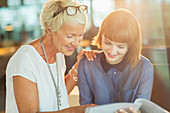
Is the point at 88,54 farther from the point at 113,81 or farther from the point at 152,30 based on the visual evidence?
the point at 152,30

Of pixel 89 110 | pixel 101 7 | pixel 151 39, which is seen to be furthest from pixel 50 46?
pixel 151 39

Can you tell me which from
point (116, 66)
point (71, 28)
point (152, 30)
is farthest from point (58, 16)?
point (152, 30)

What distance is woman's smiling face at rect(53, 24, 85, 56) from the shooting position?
91 cm

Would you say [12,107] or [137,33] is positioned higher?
[137,33]

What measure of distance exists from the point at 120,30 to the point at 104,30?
0.25 ft

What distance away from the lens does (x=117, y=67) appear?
0.96 m

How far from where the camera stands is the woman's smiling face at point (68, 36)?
3.00 ft

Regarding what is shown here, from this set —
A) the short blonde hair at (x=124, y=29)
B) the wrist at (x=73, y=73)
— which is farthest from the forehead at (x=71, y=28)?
the wrist at (x=73, y=73)

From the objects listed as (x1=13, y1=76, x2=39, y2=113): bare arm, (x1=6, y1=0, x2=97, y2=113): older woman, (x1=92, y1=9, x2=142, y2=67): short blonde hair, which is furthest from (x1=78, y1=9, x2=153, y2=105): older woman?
(x1=13, y1=76, x2=39, y2=113): bare arm

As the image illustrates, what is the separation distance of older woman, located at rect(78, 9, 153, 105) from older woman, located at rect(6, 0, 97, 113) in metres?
0.10

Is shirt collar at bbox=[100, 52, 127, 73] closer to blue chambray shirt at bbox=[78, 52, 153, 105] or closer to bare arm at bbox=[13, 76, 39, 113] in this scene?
blue chambray shirt at bbox=[78, 52, 153, 105]

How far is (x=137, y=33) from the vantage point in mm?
892

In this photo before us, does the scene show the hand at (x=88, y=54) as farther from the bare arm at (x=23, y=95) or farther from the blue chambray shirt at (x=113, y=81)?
the bare arm at (x=23, y=95)

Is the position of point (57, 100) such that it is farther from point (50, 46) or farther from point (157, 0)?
point (157, 0)
